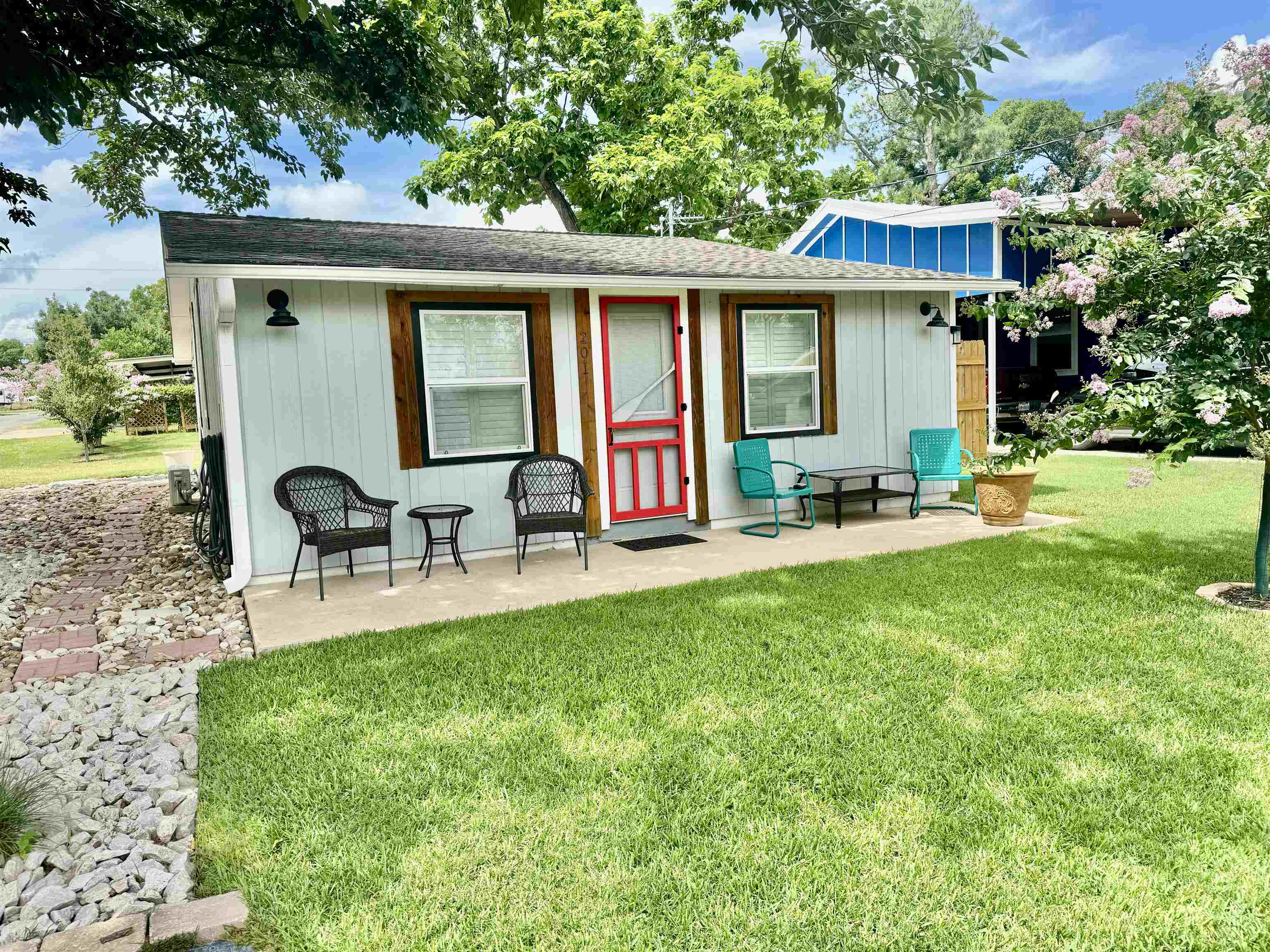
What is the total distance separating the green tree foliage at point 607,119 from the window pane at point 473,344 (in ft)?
39.2

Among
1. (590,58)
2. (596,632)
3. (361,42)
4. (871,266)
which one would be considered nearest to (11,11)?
(361,42)

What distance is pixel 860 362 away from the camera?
833 cm

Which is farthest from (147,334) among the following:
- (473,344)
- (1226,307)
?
(1226,307)

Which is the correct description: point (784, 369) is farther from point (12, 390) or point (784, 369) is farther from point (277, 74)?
point (12, 390)

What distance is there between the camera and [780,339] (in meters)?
8.00

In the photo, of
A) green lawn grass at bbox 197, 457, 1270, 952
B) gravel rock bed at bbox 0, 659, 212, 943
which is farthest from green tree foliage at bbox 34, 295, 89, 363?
green lawn grass at bbox 197, 457, 1270, 952

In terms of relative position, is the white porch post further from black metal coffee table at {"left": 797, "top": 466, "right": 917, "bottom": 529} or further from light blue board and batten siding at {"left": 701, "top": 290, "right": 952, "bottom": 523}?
black metal coffee table at {"left": 797, "top": 466, "right": 917, "bottom": 529}

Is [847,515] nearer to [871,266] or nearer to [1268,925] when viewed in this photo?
[871,266]

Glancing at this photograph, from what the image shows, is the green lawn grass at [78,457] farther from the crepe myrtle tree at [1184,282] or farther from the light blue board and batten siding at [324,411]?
the crepe myrtle tree at [1184,282]

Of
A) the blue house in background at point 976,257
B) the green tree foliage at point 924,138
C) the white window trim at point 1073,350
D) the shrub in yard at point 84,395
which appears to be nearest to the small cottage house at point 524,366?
the blue house in background at point 976,257

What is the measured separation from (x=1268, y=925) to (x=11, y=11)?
26.8 feet

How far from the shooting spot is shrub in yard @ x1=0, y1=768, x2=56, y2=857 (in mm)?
2561

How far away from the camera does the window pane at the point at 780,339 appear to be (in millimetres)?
7875

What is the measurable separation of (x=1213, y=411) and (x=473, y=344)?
4874mm
